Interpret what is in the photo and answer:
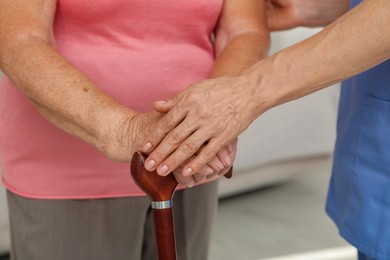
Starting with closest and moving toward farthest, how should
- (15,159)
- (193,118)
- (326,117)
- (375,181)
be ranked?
(193,118)
(375,181)
(15,159)
(326,117)

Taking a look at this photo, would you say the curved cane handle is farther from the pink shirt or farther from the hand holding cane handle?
the pink shirt

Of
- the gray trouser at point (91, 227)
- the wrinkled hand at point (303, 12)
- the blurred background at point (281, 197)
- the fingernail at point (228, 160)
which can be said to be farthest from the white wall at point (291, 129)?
the fingernail at point (228, 160)

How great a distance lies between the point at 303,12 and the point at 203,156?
Result: 62cm

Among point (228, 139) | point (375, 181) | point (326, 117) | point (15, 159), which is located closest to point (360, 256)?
point (375, 181)

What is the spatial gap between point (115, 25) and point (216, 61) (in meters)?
0.22

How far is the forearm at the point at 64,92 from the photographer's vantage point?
1306 mm

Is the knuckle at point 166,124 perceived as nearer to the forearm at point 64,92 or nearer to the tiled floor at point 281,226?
the forearm at point 64,92

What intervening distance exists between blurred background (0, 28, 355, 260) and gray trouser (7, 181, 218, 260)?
48.4 inches

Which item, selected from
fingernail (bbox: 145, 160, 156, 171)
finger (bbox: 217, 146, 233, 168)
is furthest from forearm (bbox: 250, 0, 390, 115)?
fingernail (bbox: 145, 160, 156, 171)

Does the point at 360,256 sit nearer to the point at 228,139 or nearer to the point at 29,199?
the point at 228,139

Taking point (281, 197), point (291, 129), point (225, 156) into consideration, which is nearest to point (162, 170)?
point (225, 156)

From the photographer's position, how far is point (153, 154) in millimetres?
1274

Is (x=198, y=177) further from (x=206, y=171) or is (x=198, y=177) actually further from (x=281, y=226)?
(x=281, y=226)

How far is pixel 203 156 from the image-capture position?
4.21ft
